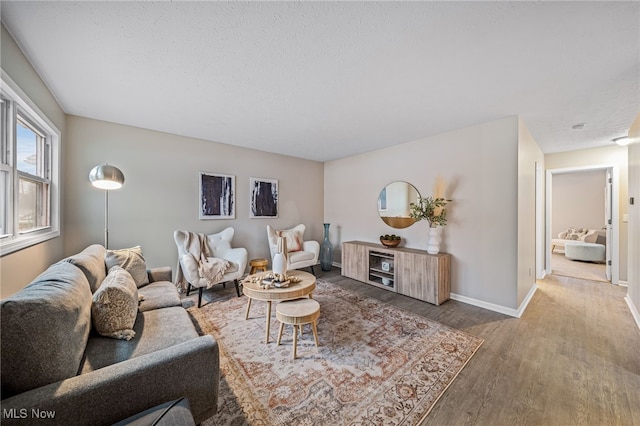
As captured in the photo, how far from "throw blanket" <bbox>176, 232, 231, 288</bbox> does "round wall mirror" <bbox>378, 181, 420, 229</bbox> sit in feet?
8.99

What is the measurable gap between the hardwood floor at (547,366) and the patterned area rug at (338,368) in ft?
0.50

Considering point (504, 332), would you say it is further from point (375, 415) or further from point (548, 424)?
point (375, 415)

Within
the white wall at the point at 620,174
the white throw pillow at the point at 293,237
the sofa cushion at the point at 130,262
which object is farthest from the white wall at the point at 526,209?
the sofa cushion at the point at 130,262

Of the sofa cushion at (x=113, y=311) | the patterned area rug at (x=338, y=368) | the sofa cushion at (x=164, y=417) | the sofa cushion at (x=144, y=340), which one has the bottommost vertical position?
the patterned area rug at (x=338, y=368)

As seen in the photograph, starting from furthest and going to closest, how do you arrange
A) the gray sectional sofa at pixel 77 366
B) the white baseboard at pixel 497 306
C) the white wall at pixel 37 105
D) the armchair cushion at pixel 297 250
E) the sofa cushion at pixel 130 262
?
A: the armchair cushion at pixel 297 250
the white baseboard at pixel 497 306
the sofa cushion at pixel 130 262
the white wall at pixel 37 105
the gray sectional sofa at pixel 77 366

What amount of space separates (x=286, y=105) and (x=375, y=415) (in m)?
2.81

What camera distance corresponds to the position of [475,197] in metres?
3.11

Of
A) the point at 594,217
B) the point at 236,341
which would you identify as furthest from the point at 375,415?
the point at 594,217

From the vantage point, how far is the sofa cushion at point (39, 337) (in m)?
0.88

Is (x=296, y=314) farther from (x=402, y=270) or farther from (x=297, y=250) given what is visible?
(x=297, y=250)

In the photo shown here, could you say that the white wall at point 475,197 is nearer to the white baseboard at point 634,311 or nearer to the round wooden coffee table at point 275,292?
the white baseboard at point 634,311

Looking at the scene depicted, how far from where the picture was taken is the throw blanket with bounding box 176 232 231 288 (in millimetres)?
3054

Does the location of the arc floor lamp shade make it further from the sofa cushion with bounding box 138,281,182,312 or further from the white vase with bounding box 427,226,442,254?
the white vase with bounding box 427,226,442,254

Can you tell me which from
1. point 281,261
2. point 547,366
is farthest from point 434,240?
point 281,261
